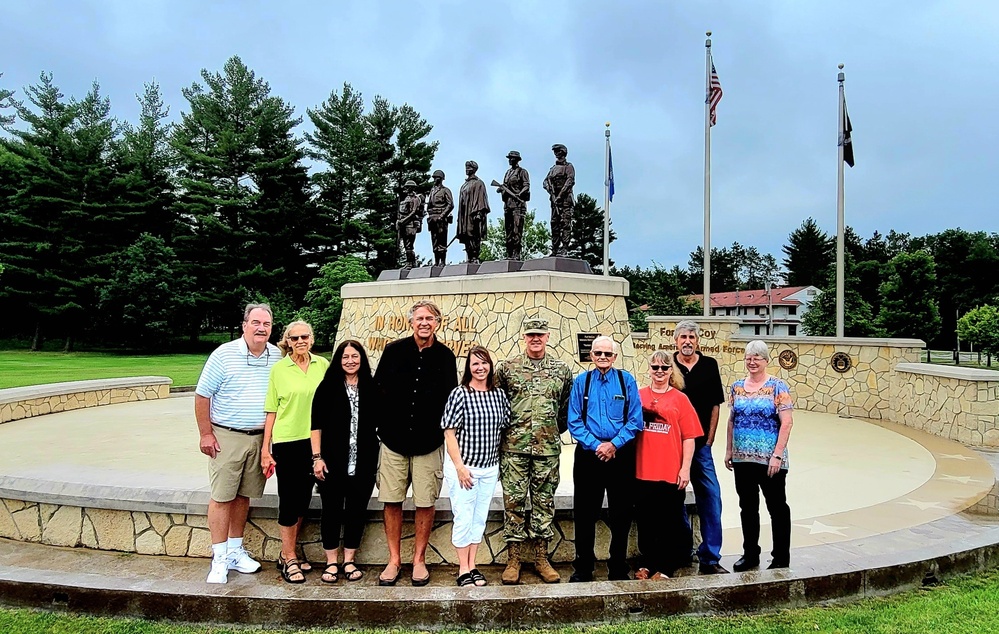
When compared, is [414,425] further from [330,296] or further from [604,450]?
[330,296]

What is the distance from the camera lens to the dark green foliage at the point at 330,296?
25.0m

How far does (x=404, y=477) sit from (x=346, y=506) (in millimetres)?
392

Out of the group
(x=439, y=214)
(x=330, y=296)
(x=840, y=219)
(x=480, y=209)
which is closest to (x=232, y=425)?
(x=480, y=209)

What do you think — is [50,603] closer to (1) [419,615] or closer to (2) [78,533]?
(2) [78,533]

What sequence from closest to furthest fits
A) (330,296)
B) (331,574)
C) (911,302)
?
(331,574), (330,296), (911,302)

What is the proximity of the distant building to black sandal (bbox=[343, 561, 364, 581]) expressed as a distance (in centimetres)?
4192

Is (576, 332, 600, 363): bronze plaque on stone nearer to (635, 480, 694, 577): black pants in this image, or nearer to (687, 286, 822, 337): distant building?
(635, 480, 694, 577): black pants

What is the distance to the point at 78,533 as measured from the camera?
3.69m

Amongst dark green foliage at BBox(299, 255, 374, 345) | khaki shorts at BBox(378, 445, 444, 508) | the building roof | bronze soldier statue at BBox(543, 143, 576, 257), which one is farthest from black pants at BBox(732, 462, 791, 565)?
the building roof

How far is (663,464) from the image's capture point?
10.6 feet

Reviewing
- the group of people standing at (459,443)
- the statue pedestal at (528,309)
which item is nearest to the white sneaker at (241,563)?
the group of people standing at (459,443)

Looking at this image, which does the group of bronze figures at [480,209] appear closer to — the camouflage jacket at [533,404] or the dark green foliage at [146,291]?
the camouflage jacket at [533,404]

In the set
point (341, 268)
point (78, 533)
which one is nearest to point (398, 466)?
point (78, 533)

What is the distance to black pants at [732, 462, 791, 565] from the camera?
128 inches
